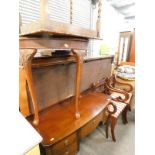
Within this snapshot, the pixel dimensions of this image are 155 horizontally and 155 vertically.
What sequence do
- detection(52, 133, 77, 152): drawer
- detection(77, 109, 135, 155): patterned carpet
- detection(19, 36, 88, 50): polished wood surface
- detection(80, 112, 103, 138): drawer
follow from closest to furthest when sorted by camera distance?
detection(19, 36, 88, 50): polished wood surface, detection(52, 133, 77, 152): drawer, detection(80, 112, 103, 138): drawer, detection(77, 109, 135, 155): patterned carpet

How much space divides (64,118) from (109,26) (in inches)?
144

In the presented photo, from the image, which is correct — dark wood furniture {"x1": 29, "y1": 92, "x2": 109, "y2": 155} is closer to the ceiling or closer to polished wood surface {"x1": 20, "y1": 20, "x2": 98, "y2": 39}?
polished wood surface {"x1": 20, "y1": 20, "x2": 98, "y2": 39}

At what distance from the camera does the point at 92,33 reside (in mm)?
1229

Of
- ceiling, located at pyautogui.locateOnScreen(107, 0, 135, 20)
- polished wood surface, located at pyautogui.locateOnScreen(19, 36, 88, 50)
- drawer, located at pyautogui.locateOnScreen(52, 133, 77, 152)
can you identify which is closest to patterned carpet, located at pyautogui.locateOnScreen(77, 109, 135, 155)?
drawer, located at pyautogui.locateOnScreen(52, 133, 77, 152)

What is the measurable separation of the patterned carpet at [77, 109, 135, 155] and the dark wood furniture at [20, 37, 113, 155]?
0.39 metres

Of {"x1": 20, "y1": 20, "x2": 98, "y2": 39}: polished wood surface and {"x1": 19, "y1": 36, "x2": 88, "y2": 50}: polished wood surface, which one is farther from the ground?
{"x1": 20, "y1": 20, "x2": 98, "y2": 39}: polished wood surface

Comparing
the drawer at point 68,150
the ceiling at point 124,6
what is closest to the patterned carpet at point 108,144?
the drawer at point 68,150

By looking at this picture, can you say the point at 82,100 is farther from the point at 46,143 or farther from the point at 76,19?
the point at 76,19

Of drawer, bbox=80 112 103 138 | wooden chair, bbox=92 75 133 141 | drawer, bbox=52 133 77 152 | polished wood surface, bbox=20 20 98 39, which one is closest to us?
polished wood surface, bbox=20 20 98 39

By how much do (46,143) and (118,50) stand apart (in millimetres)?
3344

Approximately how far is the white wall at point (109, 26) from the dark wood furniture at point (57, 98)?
6.78 feet

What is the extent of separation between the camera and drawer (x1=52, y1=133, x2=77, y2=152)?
113 centimetres

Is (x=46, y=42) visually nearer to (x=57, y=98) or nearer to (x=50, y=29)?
(x=50, y=29)
